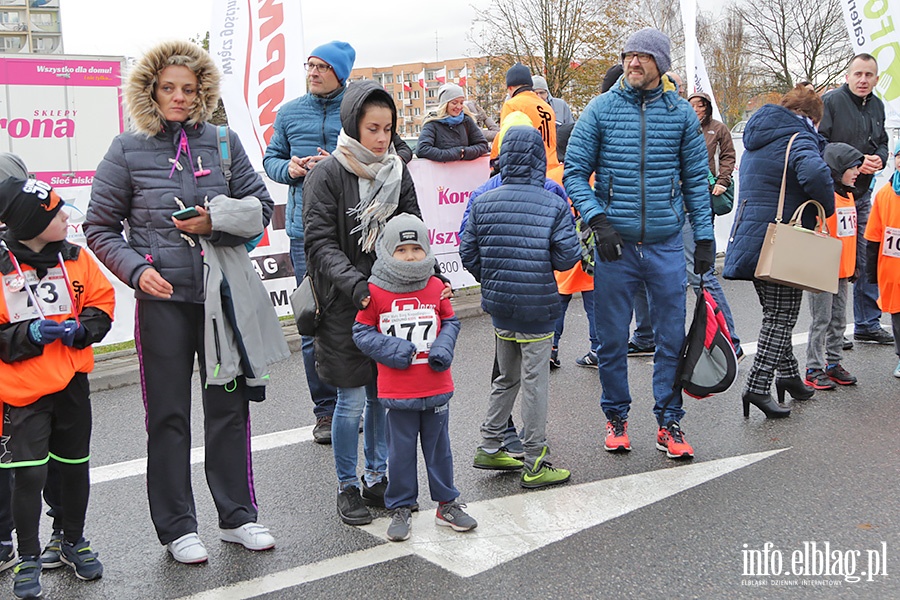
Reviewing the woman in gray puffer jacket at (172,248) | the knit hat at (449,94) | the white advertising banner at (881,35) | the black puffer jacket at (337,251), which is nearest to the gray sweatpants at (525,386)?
the black puffer jacket at (337,251)

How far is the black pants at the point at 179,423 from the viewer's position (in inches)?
156

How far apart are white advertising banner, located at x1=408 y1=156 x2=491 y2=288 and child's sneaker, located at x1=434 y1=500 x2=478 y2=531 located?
573 cm

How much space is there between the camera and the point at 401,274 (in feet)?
13.2

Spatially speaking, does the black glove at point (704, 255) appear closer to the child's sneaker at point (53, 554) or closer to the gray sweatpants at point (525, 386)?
the gray sweatpants at point (525, 386)

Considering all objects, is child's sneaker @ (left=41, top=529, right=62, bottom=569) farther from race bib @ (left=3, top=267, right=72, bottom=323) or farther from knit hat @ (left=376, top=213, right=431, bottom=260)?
knit hat @ (left=376, top=213, right=431, bottom=260)

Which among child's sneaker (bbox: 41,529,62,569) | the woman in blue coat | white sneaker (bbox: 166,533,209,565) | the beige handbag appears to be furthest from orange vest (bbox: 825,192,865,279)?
child's sneaker (bbox: 41,529,62,569)

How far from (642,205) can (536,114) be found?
2.87 meters

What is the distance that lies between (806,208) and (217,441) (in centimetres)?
386

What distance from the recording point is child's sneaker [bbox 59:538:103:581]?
3.86 meters

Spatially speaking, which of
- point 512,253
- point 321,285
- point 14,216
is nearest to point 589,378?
point 512,253

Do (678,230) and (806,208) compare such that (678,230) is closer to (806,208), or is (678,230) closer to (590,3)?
(806,208)

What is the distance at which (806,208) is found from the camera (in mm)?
5770

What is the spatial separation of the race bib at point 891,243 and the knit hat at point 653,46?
257 cm

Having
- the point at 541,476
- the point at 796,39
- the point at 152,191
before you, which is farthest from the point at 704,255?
the point at 796,39
